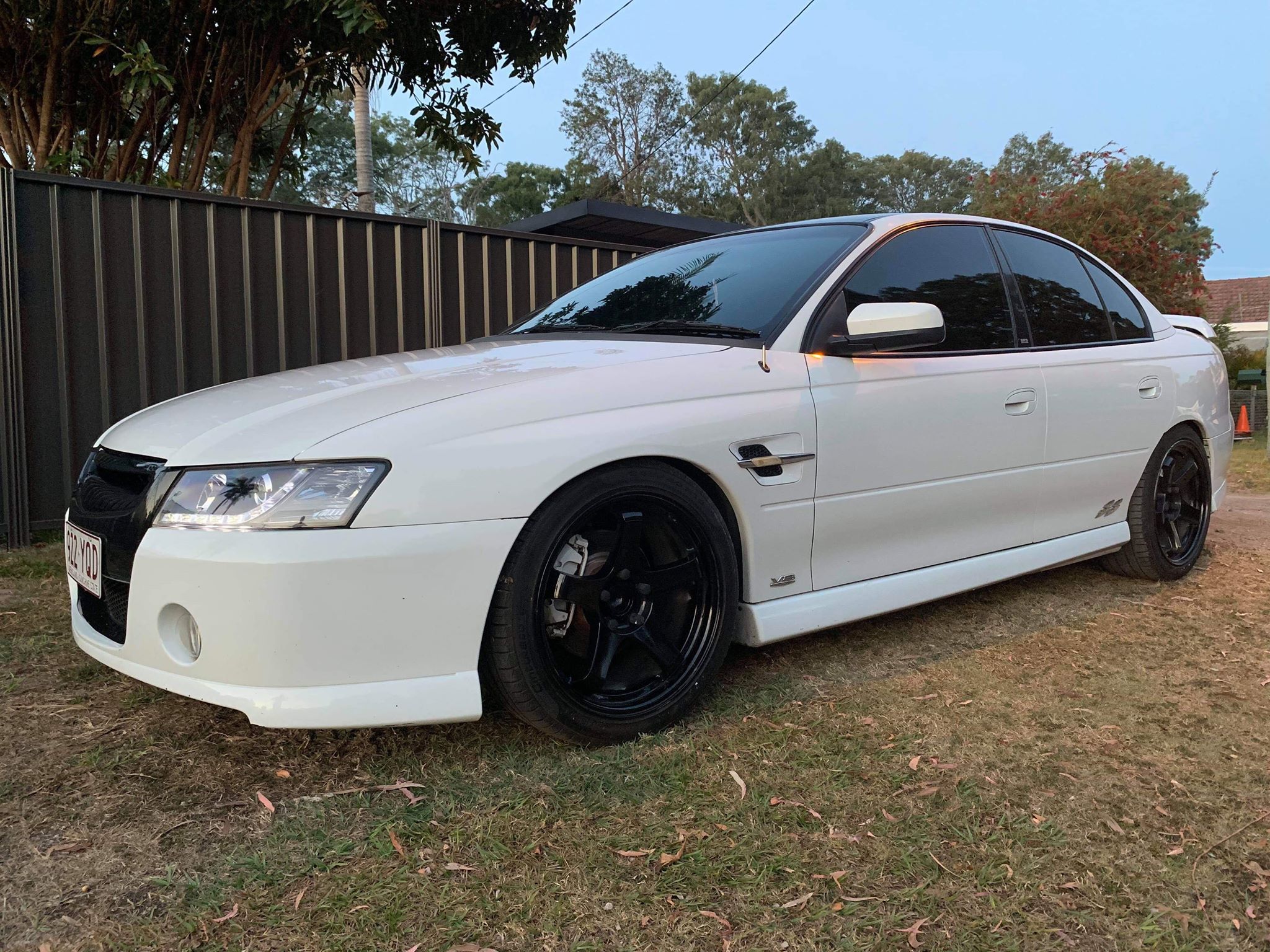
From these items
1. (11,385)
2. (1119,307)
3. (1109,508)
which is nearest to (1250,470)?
(1119,307)

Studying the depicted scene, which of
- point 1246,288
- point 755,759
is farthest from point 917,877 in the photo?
point 1246,288

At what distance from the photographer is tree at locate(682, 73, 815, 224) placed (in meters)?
45.8

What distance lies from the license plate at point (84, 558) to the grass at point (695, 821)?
0.42 meters

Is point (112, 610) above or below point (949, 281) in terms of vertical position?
below

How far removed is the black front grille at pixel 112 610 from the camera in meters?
2.21

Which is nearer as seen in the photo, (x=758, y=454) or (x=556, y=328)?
(x=758, y=454)

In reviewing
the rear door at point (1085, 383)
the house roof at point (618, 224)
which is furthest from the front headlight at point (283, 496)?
the house roof at point (618, 224)

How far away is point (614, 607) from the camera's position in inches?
93.4

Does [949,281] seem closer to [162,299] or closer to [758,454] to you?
[758,454]

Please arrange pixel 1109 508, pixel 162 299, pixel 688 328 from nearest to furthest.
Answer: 1. pixel 688 328
2. pixel 1109 508
3. pixel 162 299

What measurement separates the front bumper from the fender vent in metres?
0.71

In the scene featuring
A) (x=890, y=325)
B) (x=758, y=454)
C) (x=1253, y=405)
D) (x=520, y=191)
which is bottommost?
(x=1253, y=405)

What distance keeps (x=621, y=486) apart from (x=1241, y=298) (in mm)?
44722

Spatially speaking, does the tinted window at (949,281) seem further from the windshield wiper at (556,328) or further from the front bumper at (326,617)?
the front bumper at (326,617)
